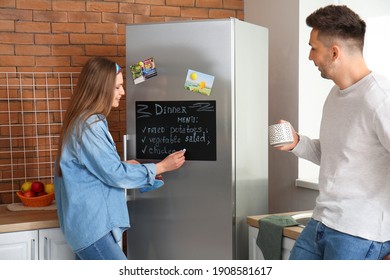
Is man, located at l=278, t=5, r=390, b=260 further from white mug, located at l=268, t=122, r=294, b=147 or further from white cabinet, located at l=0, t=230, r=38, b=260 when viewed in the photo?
white cabinet, located at l=0, t=230, r=38, b=260

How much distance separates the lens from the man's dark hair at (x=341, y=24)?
1712 millimetres

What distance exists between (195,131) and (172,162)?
195mm

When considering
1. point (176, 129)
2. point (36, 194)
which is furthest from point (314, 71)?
point (36, 194)

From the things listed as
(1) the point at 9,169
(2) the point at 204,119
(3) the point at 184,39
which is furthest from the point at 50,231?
(3) the point at 184,39

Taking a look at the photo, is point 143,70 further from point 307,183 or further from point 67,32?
point 307,183

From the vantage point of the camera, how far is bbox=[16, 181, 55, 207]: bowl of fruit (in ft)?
9.95

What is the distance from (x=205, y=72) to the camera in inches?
111

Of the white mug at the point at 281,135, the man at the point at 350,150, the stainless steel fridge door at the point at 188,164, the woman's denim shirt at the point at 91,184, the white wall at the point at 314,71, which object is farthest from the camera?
the white wall at the point at 314,71

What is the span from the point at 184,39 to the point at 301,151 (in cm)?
109

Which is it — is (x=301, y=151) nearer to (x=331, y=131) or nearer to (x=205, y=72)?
(x=331, y=131)

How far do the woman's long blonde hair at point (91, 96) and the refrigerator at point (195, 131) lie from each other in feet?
1.63

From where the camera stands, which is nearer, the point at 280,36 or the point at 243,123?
the point at 243,123

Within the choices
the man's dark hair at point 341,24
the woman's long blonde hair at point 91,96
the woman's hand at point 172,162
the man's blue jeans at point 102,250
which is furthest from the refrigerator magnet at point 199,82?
the man's dark hair at point 341,24

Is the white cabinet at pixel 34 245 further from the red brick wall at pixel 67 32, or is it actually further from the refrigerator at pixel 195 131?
the red brick wall at pixel 67 32
